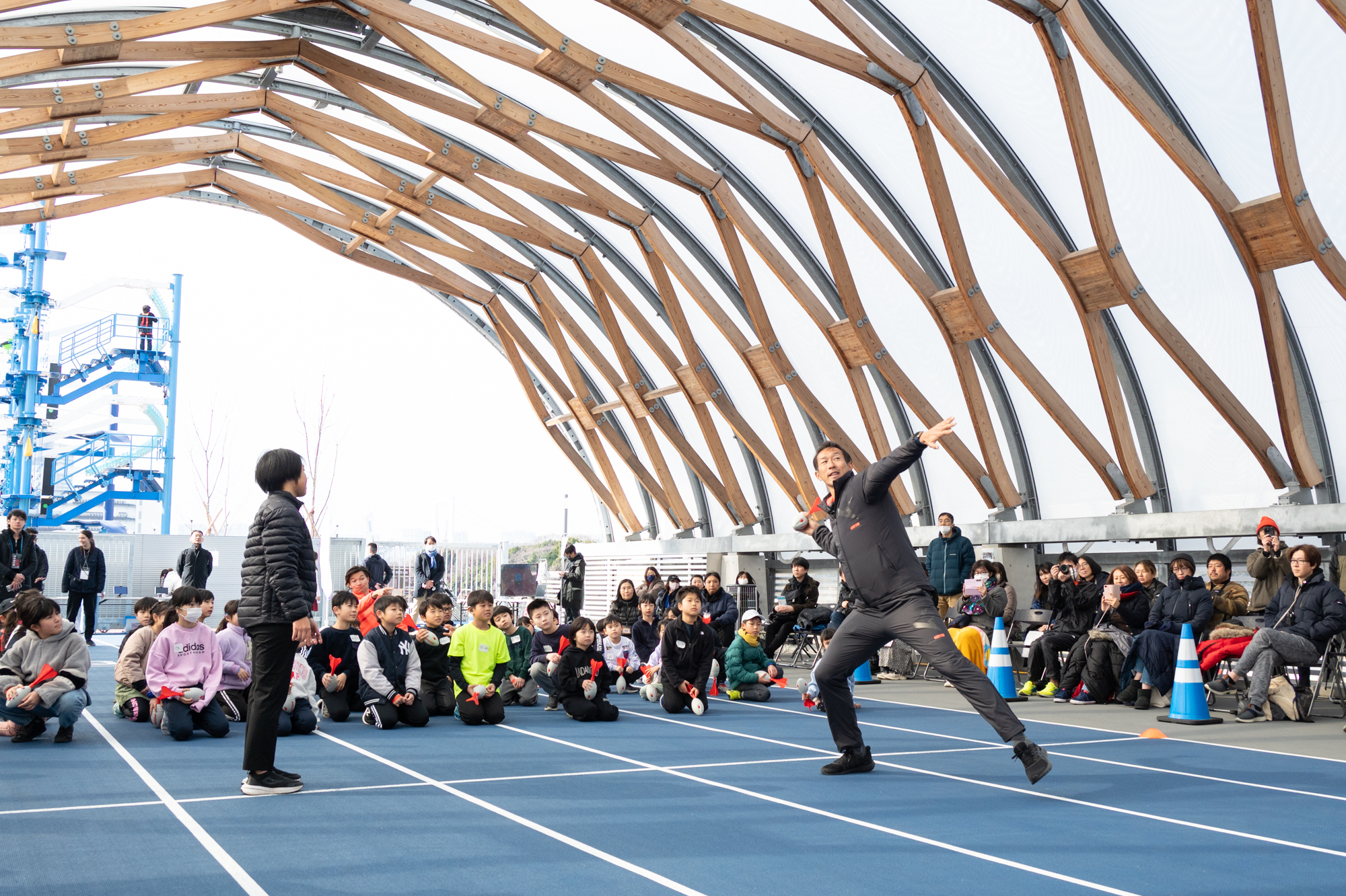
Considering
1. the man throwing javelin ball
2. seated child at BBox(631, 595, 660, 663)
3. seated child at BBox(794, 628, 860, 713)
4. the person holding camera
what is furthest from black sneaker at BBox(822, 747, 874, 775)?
seated child at BBox(631, 595, 660, 663)

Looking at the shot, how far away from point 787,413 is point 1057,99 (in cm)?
741

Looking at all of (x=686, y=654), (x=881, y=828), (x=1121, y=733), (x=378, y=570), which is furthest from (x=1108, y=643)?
(x=378, y=570)

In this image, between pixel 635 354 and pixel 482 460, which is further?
pixel 482 460

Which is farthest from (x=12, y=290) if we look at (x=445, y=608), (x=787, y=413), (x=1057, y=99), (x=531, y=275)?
(x=1057, y=99)

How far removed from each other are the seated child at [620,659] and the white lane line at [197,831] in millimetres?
4899

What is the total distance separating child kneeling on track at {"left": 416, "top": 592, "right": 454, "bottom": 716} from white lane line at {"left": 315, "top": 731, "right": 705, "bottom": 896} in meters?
2.12

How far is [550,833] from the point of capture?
4293mm

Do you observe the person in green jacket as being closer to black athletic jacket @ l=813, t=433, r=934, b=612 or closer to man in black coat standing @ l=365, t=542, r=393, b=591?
black athletic jacket @ l=813, t=433, r=934, b=612

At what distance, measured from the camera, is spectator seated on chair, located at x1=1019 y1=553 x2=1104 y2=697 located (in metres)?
9.59

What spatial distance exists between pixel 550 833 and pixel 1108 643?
6595mm

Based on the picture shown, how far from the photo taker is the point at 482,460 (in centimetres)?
4241

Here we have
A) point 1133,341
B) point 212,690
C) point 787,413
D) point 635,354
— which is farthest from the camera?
point 635,354

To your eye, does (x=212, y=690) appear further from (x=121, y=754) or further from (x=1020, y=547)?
(x=1020, y=547)

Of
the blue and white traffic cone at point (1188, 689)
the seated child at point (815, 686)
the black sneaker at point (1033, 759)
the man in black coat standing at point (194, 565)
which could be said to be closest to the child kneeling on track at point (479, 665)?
the seated child at point (815, 686)
